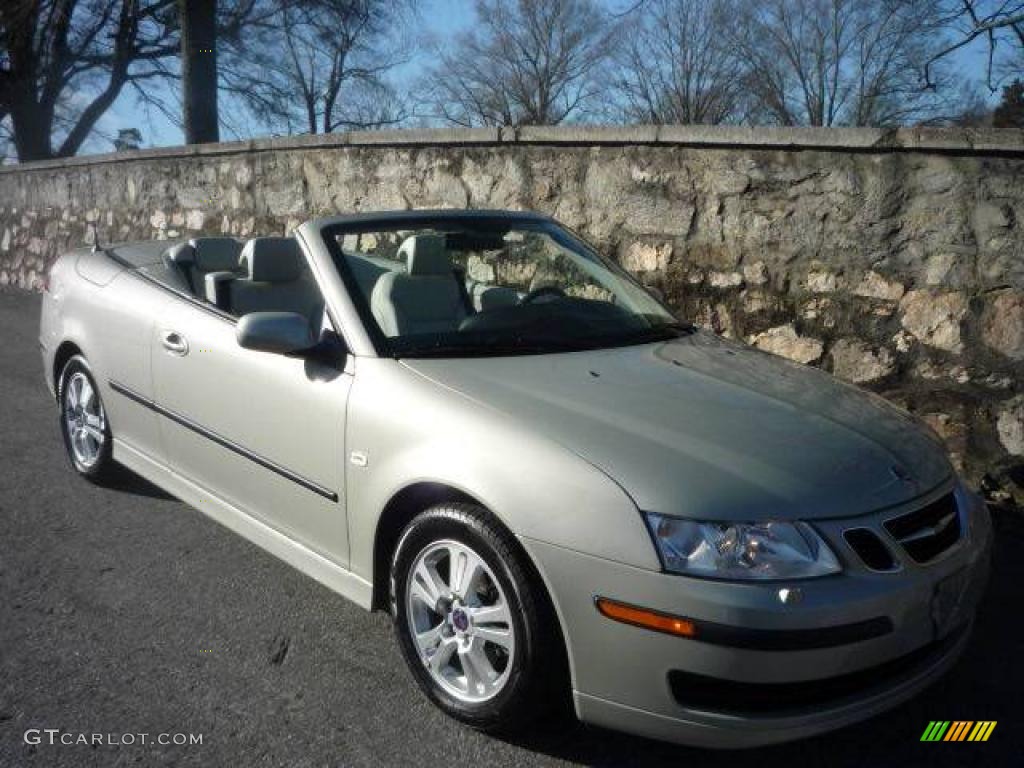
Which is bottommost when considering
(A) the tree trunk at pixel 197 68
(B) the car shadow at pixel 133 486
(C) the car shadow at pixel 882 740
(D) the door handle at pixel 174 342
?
(C) the car shadow at pixel 882 740

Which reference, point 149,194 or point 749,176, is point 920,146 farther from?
point 149,194

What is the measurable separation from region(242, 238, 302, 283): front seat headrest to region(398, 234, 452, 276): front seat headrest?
50 centimetres

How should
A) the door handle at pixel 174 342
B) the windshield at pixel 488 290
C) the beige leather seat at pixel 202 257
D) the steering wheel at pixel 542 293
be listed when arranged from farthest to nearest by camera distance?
1. the beige leather seat at pixel 202 257
2. the door handle at pixel 174 342
3. the steering wheel at pixel 542 293
4. the windshield at pixel 488 290

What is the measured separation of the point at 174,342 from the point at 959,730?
3110 mm

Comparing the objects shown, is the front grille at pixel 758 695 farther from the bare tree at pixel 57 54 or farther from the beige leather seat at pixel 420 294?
the bare tree at pixel 57 54

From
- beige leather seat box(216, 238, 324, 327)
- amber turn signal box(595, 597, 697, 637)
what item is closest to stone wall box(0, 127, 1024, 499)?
beige leather seat box(216, 238, 324, 327)

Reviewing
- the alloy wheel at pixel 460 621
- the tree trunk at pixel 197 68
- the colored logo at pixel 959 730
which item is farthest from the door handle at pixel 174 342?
the tree trunk at pixel 197 68

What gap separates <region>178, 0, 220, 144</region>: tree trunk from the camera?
13.4m

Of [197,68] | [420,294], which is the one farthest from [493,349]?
[197,68]

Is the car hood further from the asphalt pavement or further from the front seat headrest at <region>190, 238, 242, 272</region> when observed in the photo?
the front seat headrest at <region>190, 238, 242, 272</region>

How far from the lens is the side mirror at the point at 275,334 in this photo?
10.2 ft

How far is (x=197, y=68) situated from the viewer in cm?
1344

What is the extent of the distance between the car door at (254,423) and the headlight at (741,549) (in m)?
1.19

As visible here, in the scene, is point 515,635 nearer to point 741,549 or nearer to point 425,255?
point 741,549
